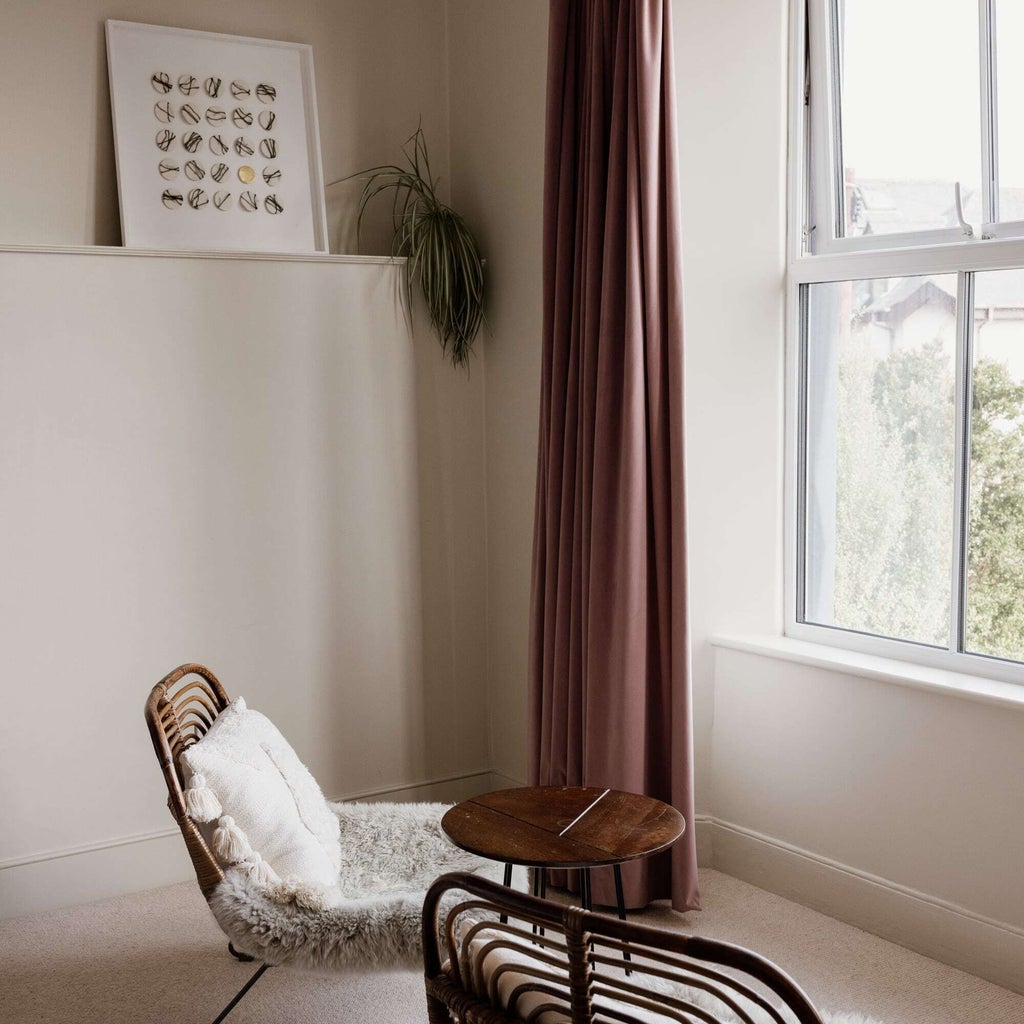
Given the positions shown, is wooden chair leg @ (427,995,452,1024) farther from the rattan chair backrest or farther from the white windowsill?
the white windowsill

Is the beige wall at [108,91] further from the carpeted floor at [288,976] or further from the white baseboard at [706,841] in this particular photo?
the white baseboard at [706,841]

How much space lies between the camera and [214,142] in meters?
3.23

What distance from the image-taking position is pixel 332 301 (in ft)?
11.1

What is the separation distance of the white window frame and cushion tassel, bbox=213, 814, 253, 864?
1.72 meters

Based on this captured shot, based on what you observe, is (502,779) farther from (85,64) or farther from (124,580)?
(85,64)

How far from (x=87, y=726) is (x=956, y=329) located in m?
2.55

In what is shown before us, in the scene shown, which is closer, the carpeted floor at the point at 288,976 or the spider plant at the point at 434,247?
the carpeted floor at the point at 288,976

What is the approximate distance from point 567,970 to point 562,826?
28.1 inches

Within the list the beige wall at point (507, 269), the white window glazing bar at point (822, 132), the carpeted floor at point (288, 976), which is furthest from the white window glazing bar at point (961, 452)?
the beige wall at point (507, 269)

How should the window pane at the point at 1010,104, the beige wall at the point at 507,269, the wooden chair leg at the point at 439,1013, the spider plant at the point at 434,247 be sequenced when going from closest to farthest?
the wooden chair leg at the point at 439,1013, the window pane at the point at 1010,104, the beige wall at the point at 507,269, the spider plant at the point at 434,247

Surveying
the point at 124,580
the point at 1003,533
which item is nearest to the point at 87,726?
the point at 124,580

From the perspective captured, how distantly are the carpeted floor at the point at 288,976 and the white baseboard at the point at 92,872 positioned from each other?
0.19ft

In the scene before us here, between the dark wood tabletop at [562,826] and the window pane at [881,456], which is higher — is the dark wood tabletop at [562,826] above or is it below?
below

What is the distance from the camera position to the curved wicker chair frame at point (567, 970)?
123 cm
